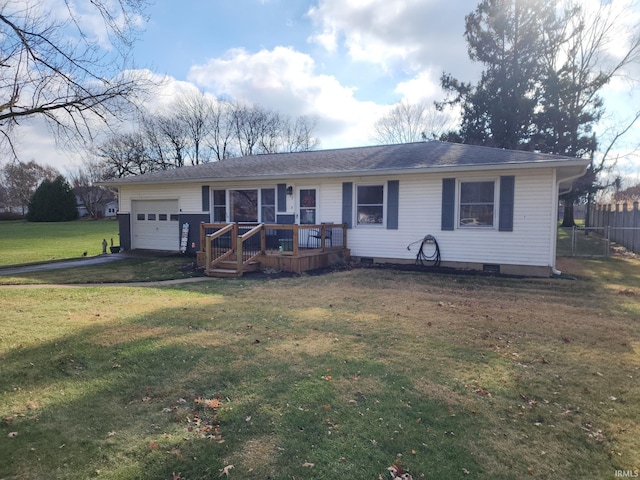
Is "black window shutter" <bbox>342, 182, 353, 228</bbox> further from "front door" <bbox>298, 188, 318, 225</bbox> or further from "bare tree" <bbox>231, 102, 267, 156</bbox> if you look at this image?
"bare tree" <bbox>231, 102, 267, 156</bbox>

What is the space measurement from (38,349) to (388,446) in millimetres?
3939

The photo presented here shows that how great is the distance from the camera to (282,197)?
1301cm

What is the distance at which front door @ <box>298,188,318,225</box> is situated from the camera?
1270 centimetres

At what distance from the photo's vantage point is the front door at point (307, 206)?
1270 centimetres

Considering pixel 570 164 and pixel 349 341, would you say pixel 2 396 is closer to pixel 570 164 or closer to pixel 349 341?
pixel 349 341

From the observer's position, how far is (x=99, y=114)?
27.6ft

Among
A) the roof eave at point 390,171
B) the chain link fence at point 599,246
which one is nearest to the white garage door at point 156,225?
Result: the roof eave at point 390,171

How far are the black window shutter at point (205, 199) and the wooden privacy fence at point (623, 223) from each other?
1486 centimetres

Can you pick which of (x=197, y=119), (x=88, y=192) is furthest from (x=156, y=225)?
(x=88, y=192)

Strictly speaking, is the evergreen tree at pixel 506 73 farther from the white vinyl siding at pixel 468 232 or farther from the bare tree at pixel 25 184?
the bare tree at pixel 25 184

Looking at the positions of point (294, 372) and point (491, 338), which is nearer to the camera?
point (294, 372)

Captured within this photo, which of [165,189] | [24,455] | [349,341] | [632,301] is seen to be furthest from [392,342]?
[165,189]

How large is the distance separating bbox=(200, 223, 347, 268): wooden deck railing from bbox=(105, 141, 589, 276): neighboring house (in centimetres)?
56

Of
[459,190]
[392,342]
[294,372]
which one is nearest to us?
[294,372]
